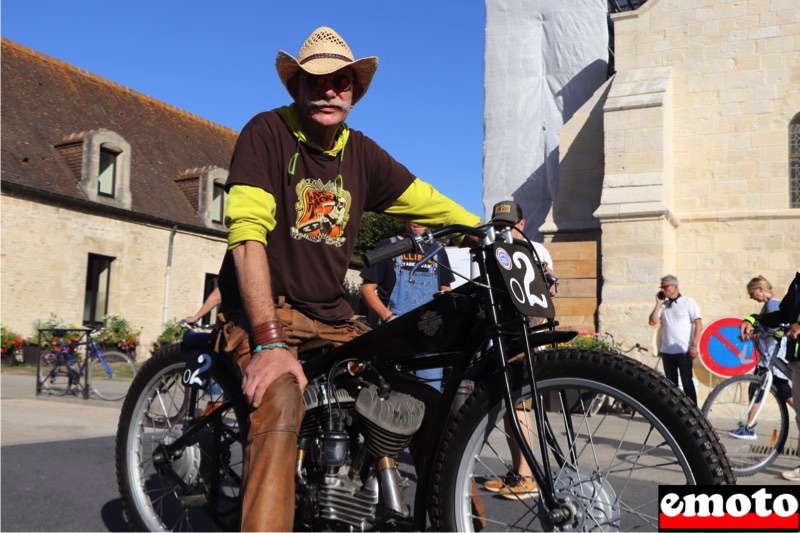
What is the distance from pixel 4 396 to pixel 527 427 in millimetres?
10836

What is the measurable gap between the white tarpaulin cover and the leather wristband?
17342mm

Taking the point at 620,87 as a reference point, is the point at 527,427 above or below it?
below

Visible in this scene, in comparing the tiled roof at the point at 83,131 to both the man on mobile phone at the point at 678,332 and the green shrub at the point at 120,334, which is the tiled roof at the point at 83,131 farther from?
the man on mobile phone at the point at 678,332

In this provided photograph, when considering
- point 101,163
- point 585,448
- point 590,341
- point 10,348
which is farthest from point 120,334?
point 585,448

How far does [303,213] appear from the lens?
9.58 ft

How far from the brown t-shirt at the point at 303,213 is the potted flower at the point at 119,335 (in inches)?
712

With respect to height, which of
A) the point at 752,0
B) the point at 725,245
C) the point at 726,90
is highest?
the point at 752,0

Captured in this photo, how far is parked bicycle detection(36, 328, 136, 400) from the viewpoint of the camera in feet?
39.0

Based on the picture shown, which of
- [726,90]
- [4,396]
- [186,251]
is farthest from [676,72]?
[186,251]

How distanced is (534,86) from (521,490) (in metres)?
18.8

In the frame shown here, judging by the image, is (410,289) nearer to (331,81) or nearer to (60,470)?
(60,470)

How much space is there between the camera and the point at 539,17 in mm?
20344

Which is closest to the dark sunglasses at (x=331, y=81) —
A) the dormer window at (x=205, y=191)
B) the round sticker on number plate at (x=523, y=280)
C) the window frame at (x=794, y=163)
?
the round sticker on number plate at (x=523, y=280)

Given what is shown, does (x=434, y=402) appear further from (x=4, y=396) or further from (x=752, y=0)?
(x=752, y=0)
